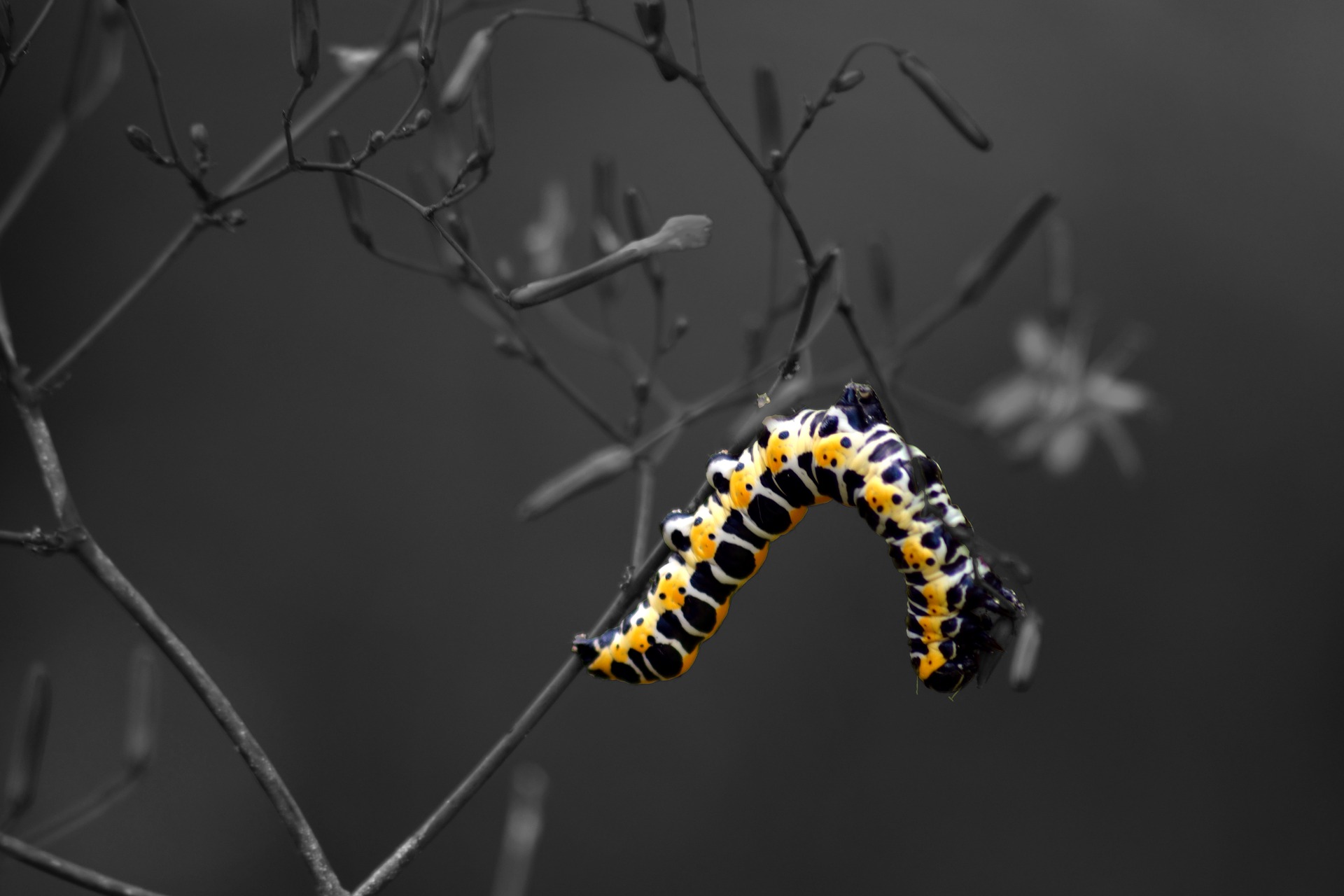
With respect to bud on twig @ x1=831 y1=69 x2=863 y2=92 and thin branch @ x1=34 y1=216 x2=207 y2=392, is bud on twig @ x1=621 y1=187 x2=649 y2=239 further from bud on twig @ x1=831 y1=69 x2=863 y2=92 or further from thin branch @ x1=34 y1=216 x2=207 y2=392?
thin branch @ x1=34 y1=216 x2=207 y2=392

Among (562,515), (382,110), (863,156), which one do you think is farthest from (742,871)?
(382,110)

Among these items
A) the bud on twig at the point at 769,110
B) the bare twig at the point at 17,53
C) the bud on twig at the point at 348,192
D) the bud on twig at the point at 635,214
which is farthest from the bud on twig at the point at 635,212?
the bare twig at the point at 17,53

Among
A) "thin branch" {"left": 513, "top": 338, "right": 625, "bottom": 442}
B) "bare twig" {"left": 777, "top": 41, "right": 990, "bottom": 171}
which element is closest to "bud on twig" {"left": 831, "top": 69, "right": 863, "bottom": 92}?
"bare twig" {"left": 777, "top": 41, "right": 990, "bottom": 171}

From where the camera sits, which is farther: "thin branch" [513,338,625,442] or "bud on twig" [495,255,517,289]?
"bud on twig" [495,255,517,289]

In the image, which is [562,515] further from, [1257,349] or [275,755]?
[1257,349]

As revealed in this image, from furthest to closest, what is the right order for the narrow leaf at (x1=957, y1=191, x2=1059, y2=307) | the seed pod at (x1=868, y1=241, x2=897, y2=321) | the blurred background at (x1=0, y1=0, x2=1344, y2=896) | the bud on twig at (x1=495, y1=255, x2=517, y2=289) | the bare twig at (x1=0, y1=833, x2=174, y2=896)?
1. the blurred background at (x1=0, y1=0, x2=1344, y2=896)
2. the bud on twig at (x1=495, y1=255, x2=517, y2=289)
3. the seed pod at (x1=868, y1=241, x2=897, y2=321)
4. the narrow leaf at (x1=957, y1=191, x2=1059, y2=307)
5. the bare twig at (x1=0, y1=833, x2=174, y2=896)

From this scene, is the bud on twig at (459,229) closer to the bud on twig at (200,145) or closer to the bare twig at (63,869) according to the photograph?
the bud on twig at (200,145)
